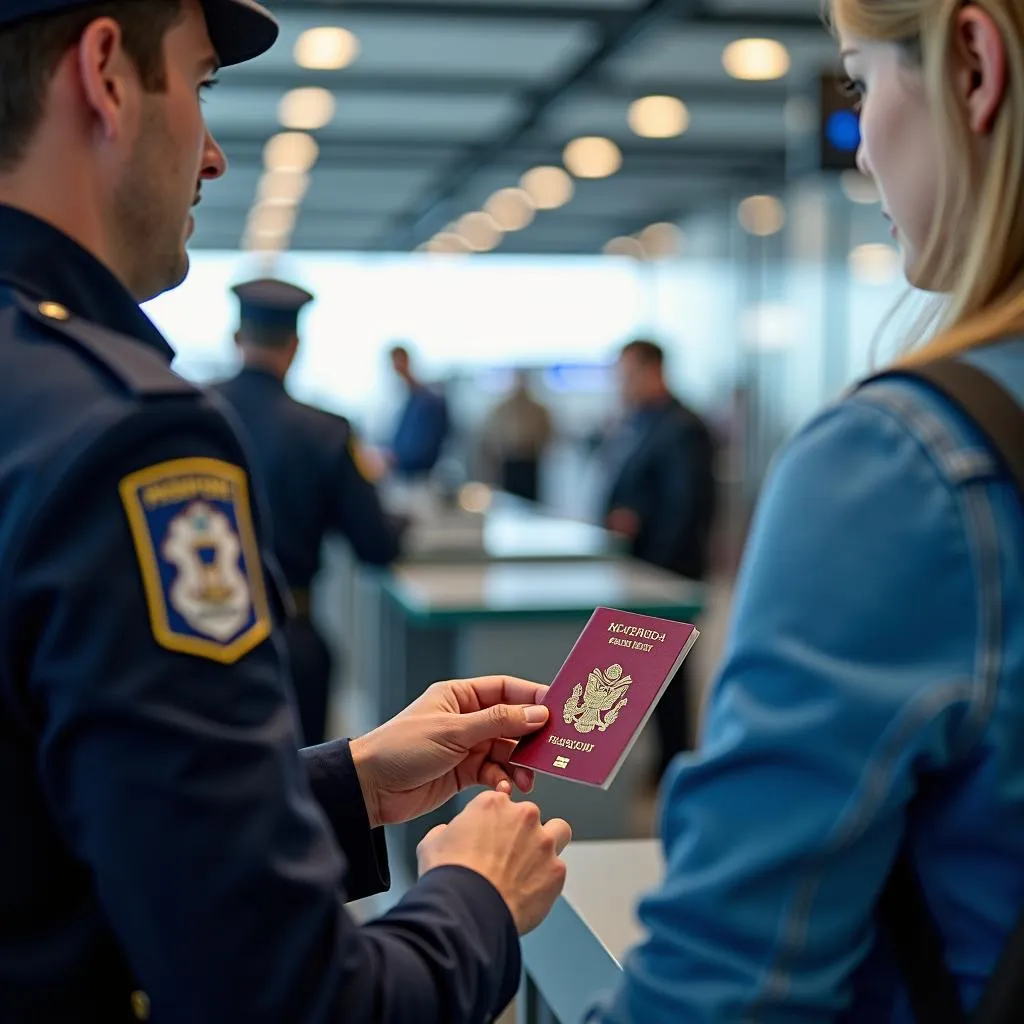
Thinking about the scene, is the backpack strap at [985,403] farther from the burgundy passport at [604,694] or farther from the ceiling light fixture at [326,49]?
the ceiling light fixture at [326,49]

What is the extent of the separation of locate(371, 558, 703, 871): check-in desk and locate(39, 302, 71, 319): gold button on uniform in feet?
7.74

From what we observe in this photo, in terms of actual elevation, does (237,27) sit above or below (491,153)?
below

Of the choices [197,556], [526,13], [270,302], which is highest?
[526,13]

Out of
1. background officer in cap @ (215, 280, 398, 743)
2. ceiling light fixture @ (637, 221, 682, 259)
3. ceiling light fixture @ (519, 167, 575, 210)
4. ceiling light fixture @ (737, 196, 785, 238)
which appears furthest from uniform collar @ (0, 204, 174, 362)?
ceiling light fixture @ (637, 221, 682, 259)

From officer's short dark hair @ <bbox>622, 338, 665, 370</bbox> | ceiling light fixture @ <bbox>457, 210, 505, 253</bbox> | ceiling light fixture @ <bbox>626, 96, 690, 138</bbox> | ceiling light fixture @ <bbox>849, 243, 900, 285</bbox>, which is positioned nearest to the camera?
officer's short dark hair @ <bbox>622, 338, 665, 370</bbox>

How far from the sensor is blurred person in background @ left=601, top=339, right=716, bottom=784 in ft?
19.1

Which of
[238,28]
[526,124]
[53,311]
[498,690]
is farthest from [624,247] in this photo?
[53,311]

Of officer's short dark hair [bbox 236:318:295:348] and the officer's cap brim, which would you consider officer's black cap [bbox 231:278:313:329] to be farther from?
the officer's cap brim

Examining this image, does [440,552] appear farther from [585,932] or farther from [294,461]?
[585,932]

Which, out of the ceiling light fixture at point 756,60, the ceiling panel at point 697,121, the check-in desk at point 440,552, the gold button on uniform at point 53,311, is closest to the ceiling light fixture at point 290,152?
the ceiling panel at point 697,121

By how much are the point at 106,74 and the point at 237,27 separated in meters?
0.16

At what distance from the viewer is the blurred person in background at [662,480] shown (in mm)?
5820

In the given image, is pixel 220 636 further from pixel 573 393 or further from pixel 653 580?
pixel 573 393

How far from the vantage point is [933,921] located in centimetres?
82
